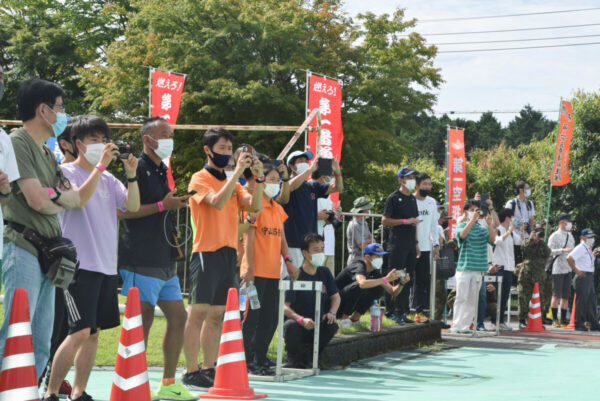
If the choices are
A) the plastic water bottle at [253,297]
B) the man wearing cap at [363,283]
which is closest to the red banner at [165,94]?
the man wearing cap at [363,283]

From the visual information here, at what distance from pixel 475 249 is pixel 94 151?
27.5 feet

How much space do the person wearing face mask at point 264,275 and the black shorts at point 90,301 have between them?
2.10m

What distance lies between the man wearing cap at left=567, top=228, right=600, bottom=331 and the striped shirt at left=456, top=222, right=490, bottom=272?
348cm

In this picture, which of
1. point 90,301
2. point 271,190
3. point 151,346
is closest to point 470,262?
point 151,346

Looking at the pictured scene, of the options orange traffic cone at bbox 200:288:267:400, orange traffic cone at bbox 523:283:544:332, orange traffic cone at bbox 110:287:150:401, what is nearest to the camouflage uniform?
orange traffic cone at bbox 523:283:544:332

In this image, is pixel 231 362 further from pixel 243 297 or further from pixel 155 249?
pixel 243 297

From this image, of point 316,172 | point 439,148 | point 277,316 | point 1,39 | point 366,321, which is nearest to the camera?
point 277,316

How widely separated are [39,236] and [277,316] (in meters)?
3.55

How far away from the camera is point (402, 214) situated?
35.9 ft

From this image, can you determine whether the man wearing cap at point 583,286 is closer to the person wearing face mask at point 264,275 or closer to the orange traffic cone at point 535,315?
the orange traffic cone at point 535,315

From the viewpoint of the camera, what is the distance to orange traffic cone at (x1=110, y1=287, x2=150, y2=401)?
504 cm

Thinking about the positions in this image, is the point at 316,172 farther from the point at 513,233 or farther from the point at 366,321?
the point at 513,233

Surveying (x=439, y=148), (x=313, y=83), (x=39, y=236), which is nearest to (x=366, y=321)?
(x=39, y=236)

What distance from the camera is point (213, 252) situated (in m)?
6.39
